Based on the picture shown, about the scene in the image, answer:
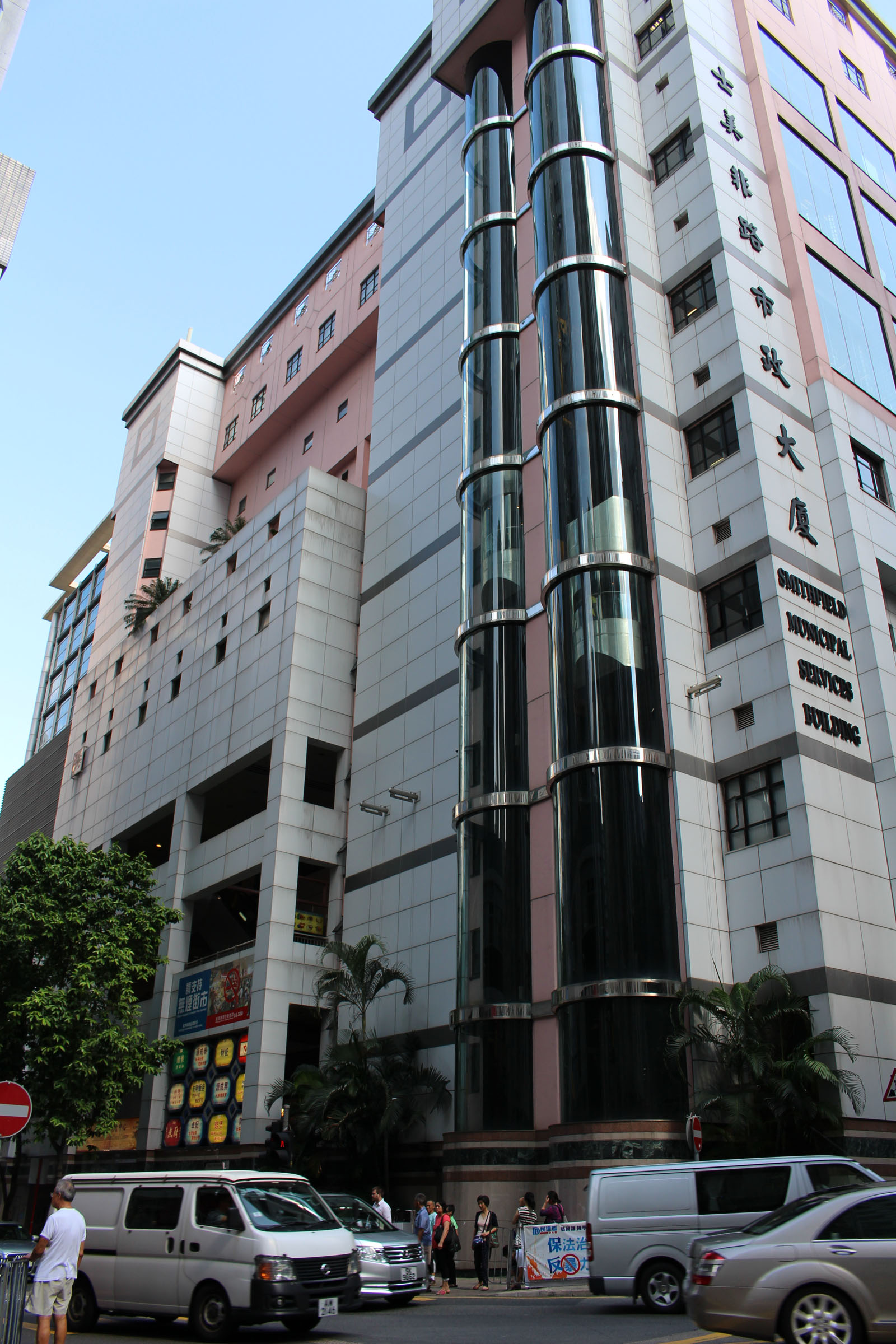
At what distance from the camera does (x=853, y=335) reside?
34.2 m

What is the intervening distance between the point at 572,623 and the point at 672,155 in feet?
57.7

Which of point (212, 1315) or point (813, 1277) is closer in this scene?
point (813, 1277)

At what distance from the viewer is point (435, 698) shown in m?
34.3

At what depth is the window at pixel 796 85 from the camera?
37969mm

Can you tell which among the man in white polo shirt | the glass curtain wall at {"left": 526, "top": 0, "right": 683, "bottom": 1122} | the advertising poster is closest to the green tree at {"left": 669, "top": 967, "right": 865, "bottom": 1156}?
the glass curtain wall at {"left": 526, "top": 0, "right": 683, "bottom": 1122}

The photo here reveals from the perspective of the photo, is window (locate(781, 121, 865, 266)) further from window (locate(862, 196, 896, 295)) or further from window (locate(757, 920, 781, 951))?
window (locate(757, 920, 781, 951))

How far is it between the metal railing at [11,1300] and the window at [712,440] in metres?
24.8

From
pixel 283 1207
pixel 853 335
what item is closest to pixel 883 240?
pixel 853 335

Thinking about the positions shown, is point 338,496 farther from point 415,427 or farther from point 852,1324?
point 852,1324

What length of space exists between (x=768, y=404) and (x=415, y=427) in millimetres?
15877

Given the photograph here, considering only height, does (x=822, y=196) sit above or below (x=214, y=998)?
above

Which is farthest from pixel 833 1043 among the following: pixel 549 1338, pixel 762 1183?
pixel 549 1338

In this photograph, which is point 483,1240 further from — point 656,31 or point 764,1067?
point 656,31

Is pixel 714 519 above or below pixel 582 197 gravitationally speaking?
below
